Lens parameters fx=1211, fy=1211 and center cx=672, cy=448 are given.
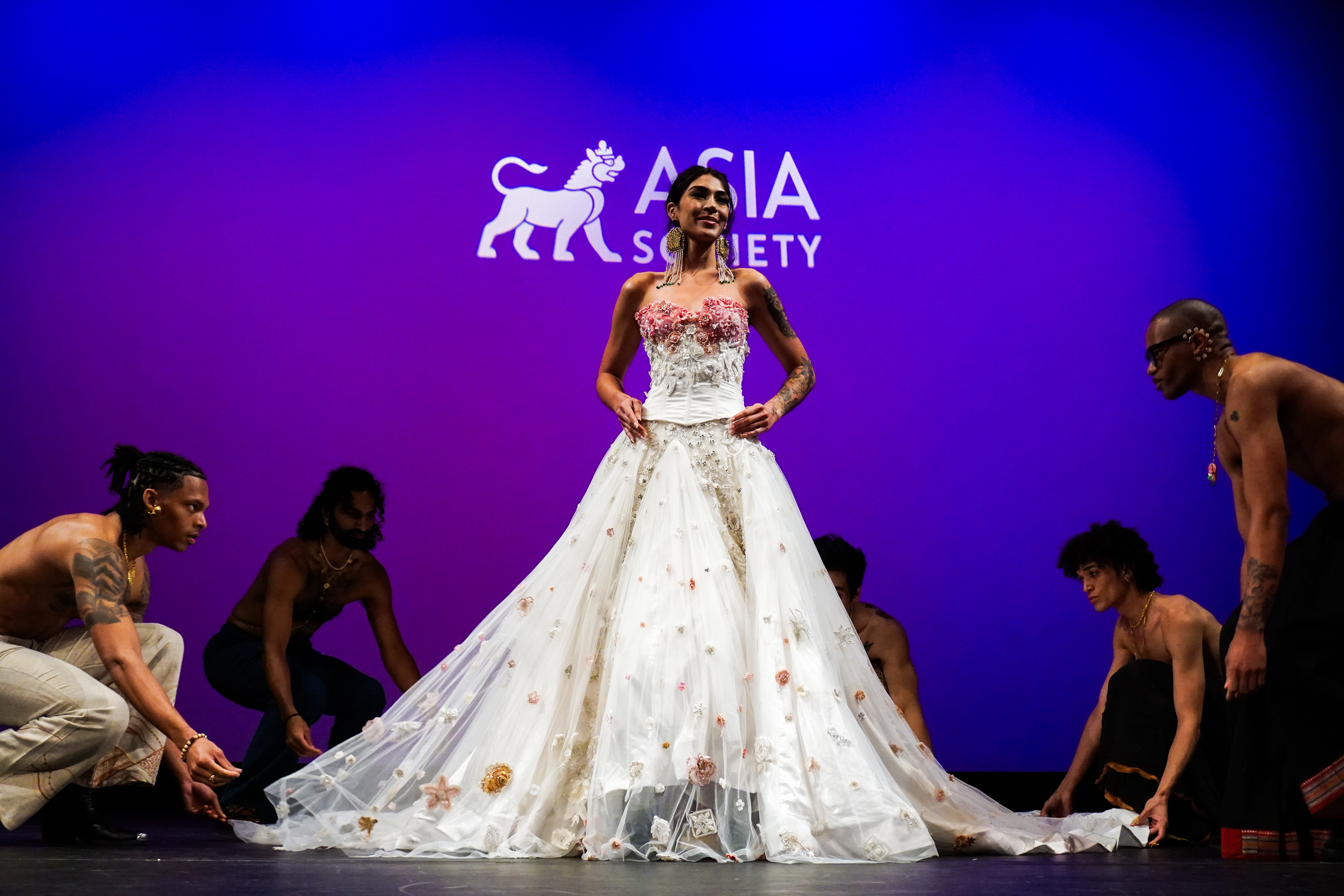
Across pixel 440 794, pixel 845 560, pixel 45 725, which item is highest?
pixel 845 560

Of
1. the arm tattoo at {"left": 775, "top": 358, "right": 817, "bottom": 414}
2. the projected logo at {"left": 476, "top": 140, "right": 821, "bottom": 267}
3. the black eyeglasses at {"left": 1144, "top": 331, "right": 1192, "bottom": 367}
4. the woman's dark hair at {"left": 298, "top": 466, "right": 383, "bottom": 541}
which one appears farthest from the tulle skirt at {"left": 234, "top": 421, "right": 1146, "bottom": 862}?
the projected logo at {"left": 476, "top": 140, "right": 821, "bottom": 267}

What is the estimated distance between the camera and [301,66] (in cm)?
424

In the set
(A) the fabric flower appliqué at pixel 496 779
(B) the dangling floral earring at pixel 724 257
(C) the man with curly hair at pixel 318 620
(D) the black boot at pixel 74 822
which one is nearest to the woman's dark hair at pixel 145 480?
(D) the black boot at pixel 74 822

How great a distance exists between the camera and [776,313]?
2.99 metres

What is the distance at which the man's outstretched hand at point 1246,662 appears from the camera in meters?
2.35

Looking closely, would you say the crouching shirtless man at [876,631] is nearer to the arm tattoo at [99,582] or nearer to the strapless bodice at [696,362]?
the strapless bodice at [696,362]

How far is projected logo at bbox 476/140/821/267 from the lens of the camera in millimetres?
4188

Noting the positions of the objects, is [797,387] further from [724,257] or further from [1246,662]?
[1246,662]

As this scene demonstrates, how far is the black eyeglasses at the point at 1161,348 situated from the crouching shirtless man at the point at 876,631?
1.25 metres

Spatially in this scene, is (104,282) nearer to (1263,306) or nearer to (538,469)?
(538,469)

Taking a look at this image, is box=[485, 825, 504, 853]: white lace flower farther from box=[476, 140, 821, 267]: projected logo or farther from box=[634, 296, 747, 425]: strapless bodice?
box=[476, 140, 821, 267]: projected logo

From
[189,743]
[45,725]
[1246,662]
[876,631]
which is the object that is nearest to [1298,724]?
[1246,662]

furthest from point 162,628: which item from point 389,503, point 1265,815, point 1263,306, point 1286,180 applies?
point 1286,180

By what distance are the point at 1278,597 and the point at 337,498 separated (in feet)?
8.33
